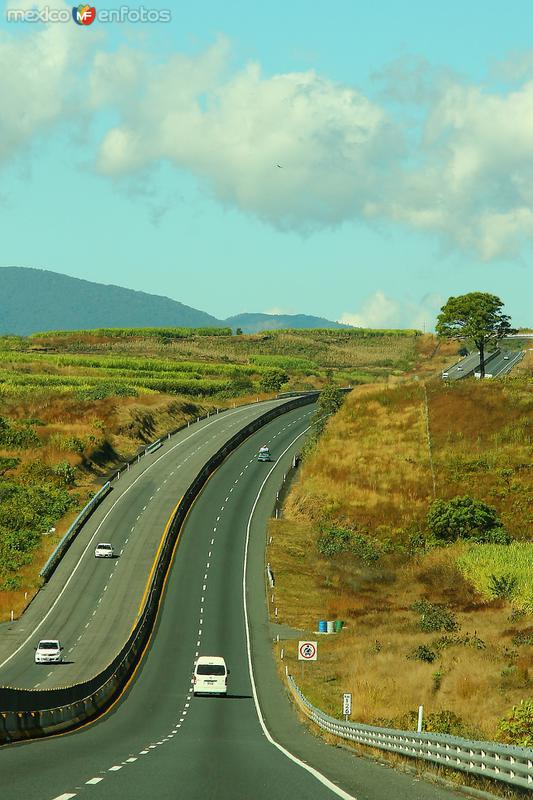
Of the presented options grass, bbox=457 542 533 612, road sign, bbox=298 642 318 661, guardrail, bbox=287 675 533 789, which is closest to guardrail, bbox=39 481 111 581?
grass, bbox=457 542 533 612

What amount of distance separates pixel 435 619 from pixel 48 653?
2309cm

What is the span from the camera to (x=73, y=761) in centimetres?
2288

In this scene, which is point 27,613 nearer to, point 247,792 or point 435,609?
point 435,609

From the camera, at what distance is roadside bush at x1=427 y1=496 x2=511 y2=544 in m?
96.8

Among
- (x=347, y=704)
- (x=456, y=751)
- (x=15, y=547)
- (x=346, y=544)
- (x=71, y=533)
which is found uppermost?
(x=456, y=751)

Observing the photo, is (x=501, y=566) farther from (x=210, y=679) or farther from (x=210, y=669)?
(x=210, y=679)

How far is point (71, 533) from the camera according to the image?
97625 mm

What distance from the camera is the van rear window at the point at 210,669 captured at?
56906mm

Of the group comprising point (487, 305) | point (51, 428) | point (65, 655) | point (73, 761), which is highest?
point (487, 305)

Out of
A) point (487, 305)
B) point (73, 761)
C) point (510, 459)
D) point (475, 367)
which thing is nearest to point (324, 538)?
point (510, 459)

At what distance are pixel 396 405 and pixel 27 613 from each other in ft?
227

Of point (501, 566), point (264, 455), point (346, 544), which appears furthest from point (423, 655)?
point (264, 455)

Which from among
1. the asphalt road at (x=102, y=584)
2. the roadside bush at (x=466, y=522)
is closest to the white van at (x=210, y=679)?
the asphalt road at (x=102, y=584)

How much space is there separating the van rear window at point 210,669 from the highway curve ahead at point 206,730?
128cm
